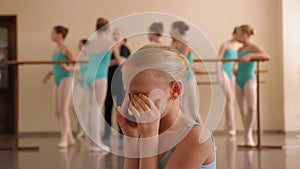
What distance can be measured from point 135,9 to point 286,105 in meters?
2.87

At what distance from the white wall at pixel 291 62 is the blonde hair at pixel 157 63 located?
28.2 ft

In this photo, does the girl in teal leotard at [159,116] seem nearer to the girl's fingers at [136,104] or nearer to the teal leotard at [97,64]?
the girl's fingers at [136,104]

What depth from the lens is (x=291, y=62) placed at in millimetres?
9477

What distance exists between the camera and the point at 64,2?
390 inches

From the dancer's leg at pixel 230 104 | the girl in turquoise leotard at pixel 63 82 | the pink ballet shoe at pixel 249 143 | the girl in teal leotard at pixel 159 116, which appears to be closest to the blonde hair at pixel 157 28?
the girl in teal leotard at pixel 159 116

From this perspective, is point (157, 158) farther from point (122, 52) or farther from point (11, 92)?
point (11, 92)

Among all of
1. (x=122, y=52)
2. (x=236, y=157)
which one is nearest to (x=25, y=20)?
(x=122, y=52)

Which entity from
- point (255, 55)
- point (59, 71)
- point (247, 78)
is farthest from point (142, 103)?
point (59, 71)

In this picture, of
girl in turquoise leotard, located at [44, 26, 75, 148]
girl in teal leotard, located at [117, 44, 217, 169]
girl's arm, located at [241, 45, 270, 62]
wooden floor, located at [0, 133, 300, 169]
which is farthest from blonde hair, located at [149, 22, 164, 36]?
girl in turquoise leotard, located at [44, 26, 75, 148]

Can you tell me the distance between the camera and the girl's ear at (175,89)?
113 centimetres

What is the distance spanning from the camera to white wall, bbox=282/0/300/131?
9438 mm

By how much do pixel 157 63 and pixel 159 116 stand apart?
10cm

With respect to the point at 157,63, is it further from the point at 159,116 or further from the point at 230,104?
the point at 230,104

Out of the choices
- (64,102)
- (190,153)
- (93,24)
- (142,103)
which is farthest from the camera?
(93,24)
